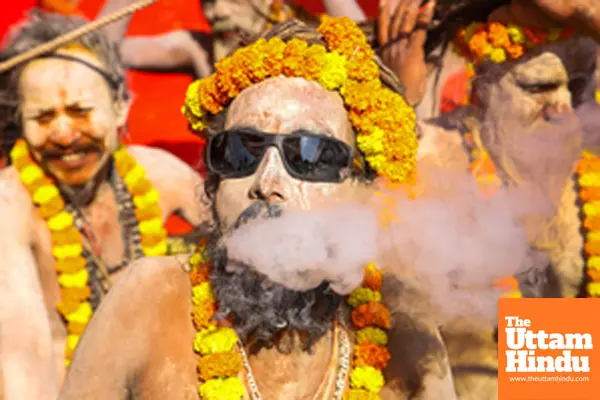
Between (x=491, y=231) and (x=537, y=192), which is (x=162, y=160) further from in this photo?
(x=491, y=231)

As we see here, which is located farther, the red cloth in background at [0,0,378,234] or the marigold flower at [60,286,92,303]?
the red cloth in background at [0,0,378,234]

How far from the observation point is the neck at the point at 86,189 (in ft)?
15.1

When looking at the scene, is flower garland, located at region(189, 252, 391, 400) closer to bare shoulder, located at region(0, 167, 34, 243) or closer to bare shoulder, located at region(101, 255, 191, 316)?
bare shoulder, located at region(101, 255, 191, 316)

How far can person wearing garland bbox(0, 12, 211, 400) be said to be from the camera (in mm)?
4434

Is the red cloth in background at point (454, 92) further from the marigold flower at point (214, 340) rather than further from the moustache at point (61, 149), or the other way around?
the marigold flower at point (214, 340)

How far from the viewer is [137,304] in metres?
2.87

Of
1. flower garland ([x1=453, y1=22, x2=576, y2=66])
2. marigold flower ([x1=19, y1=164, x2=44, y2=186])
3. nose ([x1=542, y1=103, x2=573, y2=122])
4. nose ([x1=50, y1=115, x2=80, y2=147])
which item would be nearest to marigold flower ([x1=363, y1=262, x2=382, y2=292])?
nose ([x1=542, y1=103, x2=573, y2=122])

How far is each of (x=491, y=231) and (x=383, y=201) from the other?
0.37m

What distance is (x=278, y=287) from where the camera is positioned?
108 inches

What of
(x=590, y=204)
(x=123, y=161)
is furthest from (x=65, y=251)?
(x=590, y=204)

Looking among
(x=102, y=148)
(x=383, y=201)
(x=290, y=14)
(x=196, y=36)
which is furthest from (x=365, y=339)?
(x=196, y=36)

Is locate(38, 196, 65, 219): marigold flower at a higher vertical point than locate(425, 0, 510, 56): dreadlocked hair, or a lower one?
lower

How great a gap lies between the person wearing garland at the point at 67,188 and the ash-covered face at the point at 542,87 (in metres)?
1.42

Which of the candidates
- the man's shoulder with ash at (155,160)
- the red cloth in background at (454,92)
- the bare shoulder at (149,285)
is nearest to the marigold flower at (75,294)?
the man's shoulder with ash at (155,160)
